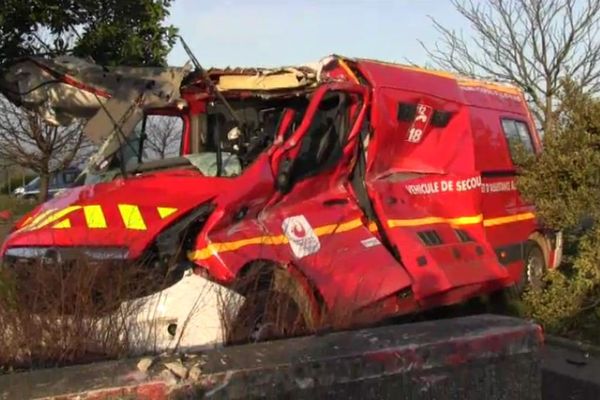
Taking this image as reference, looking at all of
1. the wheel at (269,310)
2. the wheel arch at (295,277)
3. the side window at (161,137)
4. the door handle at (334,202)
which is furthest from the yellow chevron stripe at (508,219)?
the wheel at (269,310)

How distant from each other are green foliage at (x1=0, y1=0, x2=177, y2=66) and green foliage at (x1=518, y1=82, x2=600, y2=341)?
373 centimetres

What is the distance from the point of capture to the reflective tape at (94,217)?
597 cm

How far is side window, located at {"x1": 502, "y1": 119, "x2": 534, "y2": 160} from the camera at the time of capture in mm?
9468

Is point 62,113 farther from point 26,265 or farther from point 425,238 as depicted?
point 425,238

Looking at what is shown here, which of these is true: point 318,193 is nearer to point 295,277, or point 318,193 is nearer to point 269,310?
point 295,277

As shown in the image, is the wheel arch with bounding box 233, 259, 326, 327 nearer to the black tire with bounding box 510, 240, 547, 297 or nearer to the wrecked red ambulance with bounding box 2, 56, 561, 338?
the wrecked red ambulance with bounding box 2, 56, 561, 338

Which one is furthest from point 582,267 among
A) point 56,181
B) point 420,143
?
point 56,181

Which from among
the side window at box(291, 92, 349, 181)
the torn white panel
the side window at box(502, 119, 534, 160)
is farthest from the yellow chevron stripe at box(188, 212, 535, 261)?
the side window at box(502, 119, 534, 160)

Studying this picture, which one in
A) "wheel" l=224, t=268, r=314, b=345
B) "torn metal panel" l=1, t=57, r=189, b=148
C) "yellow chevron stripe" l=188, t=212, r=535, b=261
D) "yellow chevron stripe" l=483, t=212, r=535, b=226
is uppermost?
"torn metal panel" l=1, t=57, r=189, b=148

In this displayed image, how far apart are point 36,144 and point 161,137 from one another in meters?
14.1

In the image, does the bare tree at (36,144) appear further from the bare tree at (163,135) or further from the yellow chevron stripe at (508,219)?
the yellow chevron stripe at (508,219)

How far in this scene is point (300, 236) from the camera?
6.41m

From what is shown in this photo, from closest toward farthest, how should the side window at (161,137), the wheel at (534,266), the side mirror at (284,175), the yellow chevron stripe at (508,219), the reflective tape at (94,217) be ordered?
1. the reflective tape at (94,217)
2. the side mirror at (284,175)
3. the side window at (161,137)
4. the yellow chevron stripe at (508,219)
5. the wheel at (534,266)

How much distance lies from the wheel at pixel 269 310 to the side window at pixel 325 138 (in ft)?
4.20
